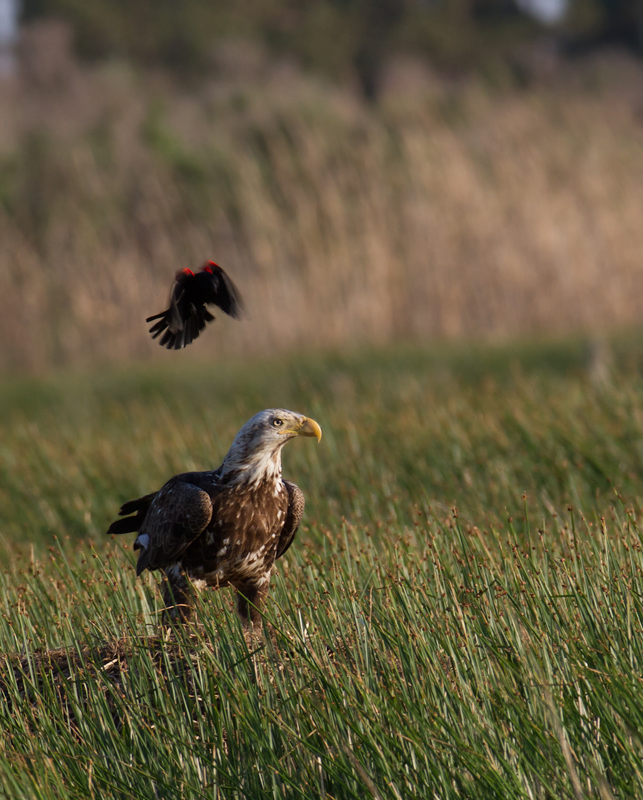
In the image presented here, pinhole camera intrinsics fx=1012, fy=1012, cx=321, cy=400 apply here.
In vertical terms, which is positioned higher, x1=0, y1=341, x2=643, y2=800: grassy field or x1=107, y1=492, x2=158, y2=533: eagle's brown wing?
x1=107, y1=492, x2=158, y2=533: eagle's brown wing

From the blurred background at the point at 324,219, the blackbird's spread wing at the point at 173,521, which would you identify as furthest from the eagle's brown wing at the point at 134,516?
the blurred background at the point at 324,219

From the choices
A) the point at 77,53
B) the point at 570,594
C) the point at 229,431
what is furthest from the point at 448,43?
the point at 570,594

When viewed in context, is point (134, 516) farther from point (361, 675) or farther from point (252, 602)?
point (361, 675)

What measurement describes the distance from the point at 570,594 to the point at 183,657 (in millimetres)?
1514

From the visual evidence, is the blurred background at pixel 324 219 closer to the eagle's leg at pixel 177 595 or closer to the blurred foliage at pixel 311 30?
the eagle's leg at pixel 177 595

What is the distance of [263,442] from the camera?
3730 millimetres

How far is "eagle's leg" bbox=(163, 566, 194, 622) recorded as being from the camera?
4.00m

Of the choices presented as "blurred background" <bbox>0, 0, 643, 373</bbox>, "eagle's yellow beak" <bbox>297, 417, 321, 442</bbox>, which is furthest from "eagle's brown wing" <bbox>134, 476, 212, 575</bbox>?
"blurred background" <bbox>0, 0, 643, 373</bbox>

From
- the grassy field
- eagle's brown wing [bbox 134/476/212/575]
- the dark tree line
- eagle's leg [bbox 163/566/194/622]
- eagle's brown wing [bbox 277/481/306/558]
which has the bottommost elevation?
the grassy field

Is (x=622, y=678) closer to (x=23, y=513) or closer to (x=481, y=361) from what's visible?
(x=23, y=513)

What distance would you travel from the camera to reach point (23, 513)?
7750 millimetres

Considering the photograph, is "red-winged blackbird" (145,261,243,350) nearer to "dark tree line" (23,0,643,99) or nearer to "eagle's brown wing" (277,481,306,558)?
"eagle's brown wing" (277,481,306,558)

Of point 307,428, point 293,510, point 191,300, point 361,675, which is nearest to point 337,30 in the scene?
point 293,510

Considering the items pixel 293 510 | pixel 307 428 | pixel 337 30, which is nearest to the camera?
pixel 307 428
